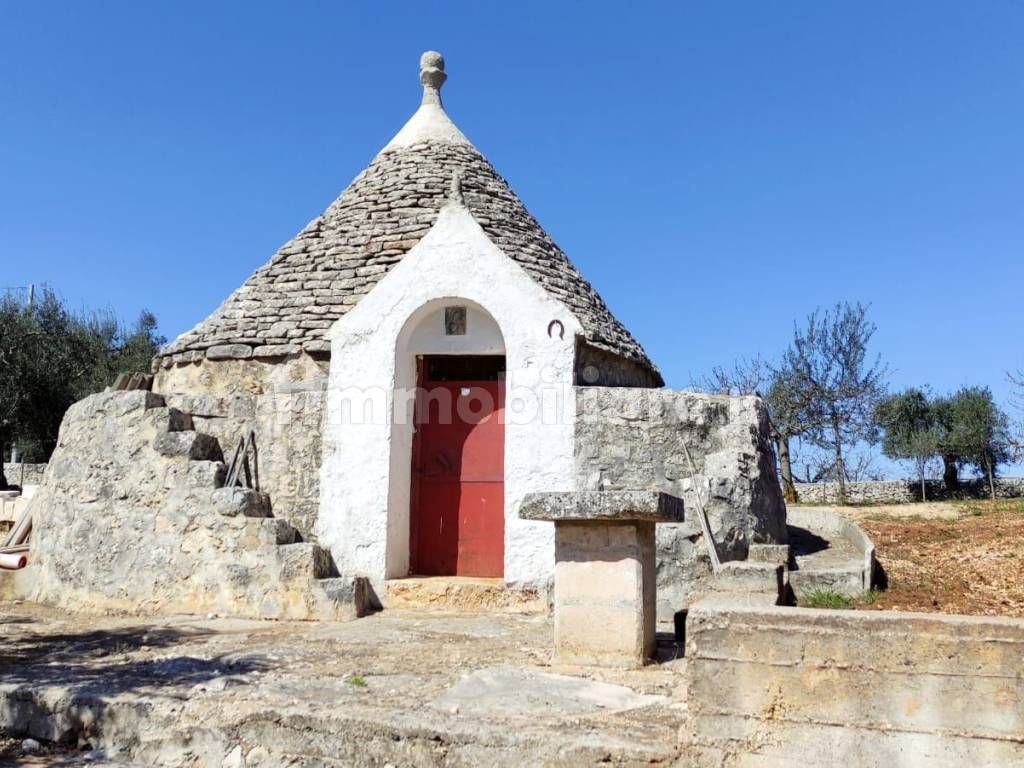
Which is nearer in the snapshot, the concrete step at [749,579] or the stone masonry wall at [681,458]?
the concrete step at [749,579]

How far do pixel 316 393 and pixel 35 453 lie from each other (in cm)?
2174

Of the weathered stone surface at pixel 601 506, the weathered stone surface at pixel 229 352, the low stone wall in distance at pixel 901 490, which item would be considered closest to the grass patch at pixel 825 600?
the weathered stone surface at pixel 601 506

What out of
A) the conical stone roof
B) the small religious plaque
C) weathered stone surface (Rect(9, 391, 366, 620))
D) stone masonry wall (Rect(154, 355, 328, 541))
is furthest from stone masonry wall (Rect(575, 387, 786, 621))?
stone masonry wall (Rect(154, 355, 328, 541))

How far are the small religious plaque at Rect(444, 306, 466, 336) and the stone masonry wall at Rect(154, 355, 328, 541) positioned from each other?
1.37 metres

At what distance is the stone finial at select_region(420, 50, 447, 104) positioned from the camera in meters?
12.4

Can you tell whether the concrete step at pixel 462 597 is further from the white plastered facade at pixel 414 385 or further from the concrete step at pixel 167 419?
the concrete step at pixel 167 419

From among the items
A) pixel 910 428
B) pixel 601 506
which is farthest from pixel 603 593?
pixel 910 428

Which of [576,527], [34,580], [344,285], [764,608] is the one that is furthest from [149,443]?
[764,608]

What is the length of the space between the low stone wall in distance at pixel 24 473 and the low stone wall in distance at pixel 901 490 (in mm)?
21773

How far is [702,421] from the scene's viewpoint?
26.9ft

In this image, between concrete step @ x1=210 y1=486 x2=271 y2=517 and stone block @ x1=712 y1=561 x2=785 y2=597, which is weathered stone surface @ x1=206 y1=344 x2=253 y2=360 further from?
stone block @ x1=712 y1=561 x2=785 y2=597

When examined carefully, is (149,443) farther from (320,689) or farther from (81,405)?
(320,689)

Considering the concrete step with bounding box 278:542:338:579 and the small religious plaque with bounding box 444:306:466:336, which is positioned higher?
the small religious plaque with bounding box 444:306:466:336

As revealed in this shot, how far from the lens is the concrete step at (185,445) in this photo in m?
8.35
